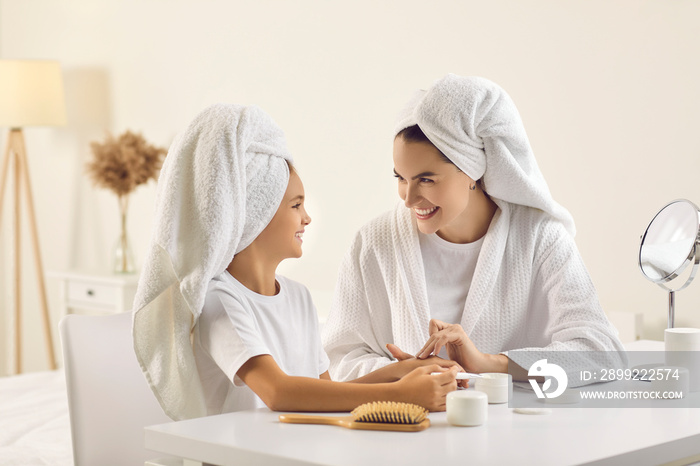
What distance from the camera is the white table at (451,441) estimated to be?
904 millimetres

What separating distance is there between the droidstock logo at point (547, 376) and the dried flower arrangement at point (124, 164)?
8.11 ft

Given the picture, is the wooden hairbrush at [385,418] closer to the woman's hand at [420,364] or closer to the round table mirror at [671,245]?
the woman's hand at [420,364]

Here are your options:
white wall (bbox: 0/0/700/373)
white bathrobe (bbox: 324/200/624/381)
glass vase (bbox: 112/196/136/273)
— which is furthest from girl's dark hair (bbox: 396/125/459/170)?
glass vase (bbox: 112/196/136/273)

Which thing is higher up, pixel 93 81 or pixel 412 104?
pixel 93 81

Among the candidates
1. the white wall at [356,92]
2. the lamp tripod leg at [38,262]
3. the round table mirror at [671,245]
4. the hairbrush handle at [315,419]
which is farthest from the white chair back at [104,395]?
the lamp tripod leg at [38,262]

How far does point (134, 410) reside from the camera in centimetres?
145

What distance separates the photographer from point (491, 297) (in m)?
1.49

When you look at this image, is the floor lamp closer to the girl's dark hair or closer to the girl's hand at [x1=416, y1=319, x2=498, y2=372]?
the girl's dark hair

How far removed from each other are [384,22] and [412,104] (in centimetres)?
137

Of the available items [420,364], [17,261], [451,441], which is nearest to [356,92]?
[420,364]

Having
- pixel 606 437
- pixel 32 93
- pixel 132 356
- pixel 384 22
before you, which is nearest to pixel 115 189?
pixel 32 93

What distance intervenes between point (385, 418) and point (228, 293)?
34 cm

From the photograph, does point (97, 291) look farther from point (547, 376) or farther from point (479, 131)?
point (547, 376)

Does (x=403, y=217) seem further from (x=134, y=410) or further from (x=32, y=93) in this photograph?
(x=32, y=93)
